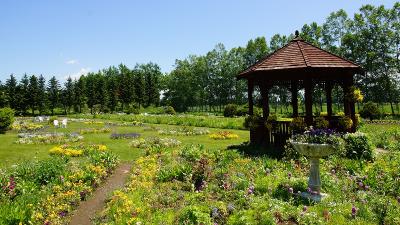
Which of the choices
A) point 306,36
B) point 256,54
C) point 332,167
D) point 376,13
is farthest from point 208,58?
point 332,167

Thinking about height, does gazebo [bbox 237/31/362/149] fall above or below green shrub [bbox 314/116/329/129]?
above

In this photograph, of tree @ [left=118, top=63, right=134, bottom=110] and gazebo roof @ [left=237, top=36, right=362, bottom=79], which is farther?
tree @ [left=118, top=63, right=134, bottom=110]

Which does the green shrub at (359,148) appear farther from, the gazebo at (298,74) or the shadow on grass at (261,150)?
the shadow on grass at (261,150)

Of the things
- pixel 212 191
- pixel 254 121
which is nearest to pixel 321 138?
pixel 212 191

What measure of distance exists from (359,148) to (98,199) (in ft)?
29.9

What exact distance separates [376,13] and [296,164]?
4581 centimetres

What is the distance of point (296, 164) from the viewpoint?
11711 millimetres

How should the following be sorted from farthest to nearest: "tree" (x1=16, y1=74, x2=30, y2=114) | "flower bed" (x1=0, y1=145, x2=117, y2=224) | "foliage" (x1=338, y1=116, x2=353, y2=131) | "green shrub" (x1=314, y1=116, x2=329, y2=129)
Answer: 1. "tree" (x1=16, y1=74, x2=30, y2=114)
2. "foliage" (x1=338, y1=116, x2=353, y2=131)
3. "green shrub" (x1=314, y1=116, x2=329, y2=129)
4. "flower bed" (x1=0, y1=145, x2=117, y2=224)

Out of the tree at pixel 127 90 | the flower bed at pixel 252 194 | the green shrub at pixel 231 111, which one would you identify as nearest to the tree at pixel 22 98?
the tree at pixel 127 90

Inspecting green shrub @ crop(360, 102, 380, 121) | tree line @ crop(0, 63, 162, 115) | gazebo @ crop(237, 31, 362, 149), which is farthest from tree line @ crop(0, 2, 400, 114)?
gazebo @ crop(237, 31, 362, 149)

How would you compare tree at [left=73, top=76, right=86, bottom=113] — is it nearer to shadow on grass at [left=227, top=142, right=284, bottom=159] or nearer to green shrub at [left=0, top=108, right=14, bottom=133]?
green shrub at [left=0, top=108, right=14, bottom=133]

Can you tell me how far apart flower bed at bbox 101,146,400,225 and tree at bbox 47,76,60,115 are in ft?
222

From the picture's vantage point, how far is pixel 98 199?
9.75m

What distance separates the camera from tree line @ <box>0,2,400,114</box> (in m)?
48.8
